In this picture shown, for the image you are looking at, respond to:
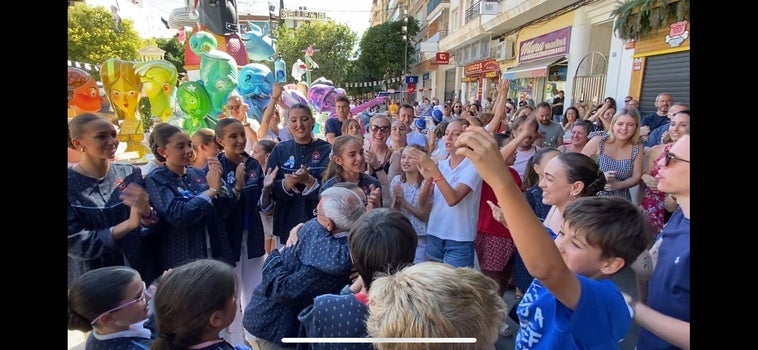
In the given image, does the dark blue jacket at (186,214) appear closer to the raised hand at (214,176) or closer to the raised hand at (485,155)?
the raised hand at (214,176)

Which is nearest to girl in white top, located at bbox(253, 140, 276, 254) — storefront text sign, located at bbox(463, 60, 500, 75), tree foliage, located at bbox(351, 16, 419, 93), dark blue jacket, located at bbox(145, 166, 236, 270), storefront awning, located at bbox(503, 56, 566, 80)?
dark blue jacket, located at bbox(145, 166, 236, 270)

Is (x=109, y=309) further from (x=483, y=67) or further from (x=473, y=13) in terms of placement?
(x=473, y=13)

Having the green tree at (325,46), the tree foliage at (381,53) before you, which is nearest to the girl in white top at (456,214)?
the green tree at (325,46)

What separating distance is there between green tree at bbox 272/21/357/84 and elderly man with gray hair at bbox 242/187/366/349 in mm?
26200

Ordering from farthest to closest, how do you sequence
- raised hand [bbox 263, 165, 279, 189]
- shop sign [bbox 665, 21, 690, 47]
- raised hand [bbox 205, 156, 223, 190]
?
shop sign [bbox 665, 21, 690, 47]
raised hand [bbox 263, 165, 279, 189]
raised hand [bbox 205, 156, 223, 190]

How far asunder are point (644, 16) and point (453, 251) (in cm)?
655

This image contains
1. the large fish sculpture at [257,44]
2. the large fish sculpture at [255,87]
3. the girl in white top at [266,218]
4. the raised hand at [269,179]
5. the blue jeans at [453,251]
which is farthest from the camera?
the large fish sculpture at [257,44]

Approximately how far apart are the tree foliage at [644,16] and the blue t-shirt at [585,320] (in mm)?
6479

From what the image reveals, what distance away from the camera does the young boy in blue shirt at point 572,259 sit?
80 cm

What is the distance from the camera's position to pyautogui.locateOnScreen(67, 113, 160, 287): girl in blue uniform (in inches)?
67.2

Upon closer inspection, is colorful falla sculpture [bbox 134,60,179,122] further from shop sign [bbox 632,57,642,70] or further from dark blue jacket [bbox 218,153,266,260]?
shop sign [bbox 632,57,642,70]

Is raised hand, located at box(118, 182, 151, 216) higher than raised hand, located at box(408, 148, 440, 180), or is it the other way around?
raised hand, located at box(408, 148, 440, 180)

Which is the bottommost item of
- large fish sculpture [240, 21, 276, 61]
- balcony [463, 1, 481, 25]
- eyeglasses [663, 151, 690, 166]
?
eyeglasses [663, 151, 690, 166]
